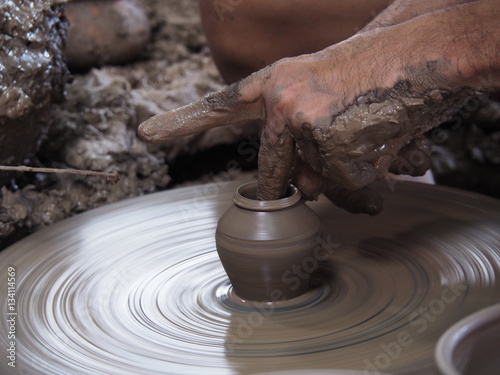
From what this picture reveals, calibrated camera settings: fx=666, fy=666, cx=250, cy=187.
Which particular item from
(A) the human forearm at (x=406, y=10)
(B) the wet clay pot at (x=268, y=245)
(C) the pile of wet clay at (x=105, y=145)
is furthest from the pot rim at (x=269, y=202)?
(C) the pile of wet clay at (x=105, y=145)

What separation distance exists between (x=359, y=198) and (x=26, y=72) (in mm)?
939

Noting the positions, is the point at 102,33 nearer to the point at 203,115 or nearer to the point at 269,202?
the point at 203,115

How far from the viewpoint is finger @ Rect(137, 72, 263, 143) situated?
1.33 metres

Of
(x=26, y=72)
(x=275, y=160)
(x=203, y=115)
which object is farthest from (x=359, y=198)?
(x=26, y=72)

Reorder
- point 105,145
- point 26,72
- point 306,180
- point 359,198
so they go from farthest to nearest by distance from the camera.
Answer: point 105,145
point 26,72
point 359,198
point 306,180

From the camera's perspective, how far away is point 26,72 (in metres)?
1.77

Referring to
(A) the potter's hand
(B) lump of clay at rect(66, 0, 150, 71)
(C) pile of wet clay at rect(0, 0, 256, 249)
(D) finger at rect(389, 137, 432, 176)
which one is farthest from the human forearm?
(B) lump of clay at rect(66, 0, 150, 71)

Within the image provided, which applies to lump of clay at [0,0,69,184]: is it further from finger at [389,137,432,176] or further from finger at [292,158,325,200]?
finger at [389,137,432,176]

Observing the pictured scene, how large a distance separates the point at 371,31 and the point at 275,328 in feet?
2.02

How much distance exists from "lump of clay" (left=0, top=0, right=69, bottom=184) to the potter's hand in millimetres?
559

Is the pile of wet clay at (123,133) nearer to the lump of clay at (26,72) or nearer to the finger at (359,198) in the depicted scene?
the lump of clay at (26,72)

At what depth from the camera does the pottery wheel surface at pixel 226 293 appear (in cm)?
114

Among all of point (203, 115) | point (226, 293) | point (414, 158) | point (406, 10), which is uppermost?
point (406, 10)

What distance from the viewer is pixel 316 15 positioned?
6.10ft
